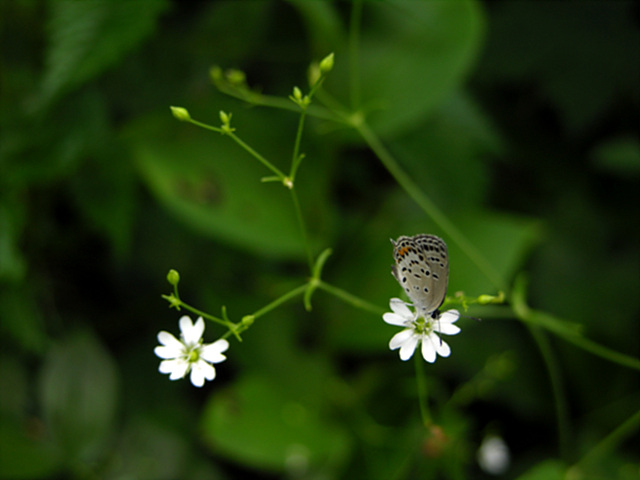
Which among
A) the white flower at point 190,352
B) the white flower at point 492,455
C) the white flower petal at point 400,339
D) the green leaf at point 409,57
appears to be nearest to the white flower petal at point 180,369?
the white flower at point 190,352

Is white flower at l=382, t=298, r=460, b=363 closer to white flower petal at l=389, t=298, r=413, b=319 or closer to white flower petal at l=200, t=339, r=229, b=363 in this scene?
white flower petal at l=389, t=298, r=413, b=319

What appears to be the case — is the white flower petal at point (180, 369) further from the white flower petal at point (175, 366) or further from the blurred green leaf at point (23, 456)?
the blurred green leaf at point (23, 456)

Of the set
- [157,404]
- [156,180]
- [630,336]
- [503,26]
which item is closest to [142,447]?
[157,404]

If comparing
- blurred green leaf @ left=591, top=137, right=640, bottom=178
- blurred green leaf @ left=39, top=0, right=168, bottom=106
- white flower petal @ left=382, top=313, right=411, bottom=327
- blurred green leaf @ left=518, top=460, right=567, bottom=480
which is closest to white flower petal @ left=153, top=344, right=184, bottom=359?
white flower petal @ left=382, top=313, right=411, bottom=327

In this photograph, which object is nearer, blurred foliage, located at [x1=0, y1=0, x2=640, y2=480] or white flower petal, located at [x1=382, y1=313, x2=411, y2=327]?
white flower petal, located at [x1=382, y1=313, x2=411, y2=327]

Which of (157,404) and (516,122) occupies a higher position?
(516,122)

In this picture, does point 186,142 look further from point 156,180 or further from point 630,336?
point 630,336

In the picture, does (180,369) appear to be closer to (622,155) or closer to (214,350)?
(214,350)
